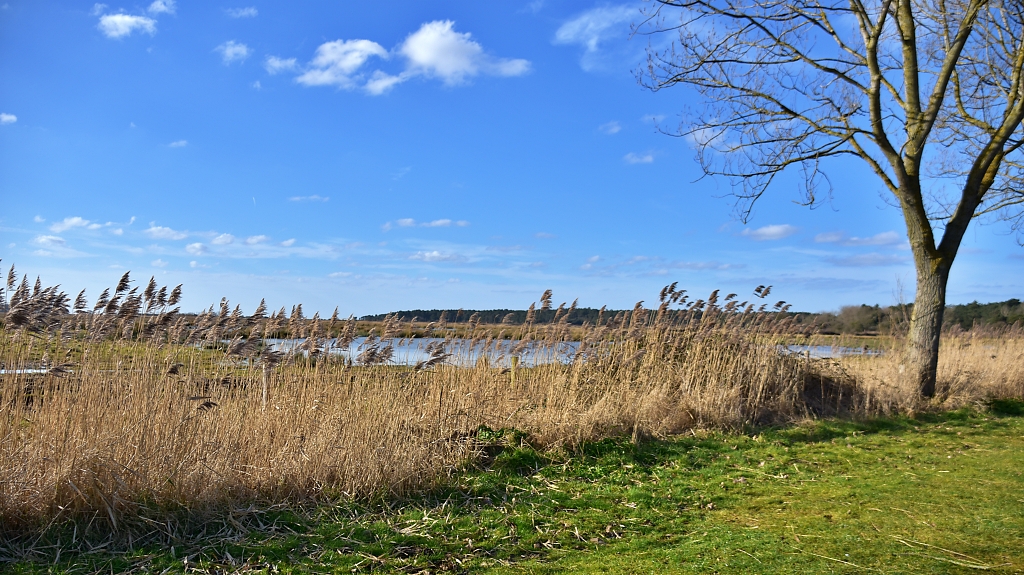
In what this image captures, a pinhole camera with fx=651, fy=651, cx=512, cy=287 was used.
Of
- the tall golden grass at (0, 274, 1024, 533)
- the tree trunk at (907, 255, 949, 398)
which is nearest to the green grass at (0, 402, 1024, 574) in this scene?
the tall golden grass at (0, 274, 1024, 533)

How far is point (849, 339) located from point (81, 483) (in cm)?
1326

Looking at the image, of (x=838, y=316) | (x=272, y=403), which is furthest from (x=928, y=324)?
(x=272, y=403)

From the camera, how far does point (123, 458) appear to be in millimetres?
4516

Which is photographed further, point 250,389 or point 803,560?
point 250,389

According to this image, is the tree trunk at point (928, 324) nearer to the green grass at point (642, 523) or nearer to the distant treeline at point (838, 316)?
the distant treeline at point (838, 316)

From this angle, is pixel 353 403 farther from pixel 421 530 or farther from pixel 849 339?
pixel 849 339

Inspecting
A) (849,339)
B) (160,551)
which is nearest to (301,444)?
(160,551)

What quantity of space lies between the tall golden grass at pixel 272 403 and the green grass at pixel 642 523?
29 centimetres

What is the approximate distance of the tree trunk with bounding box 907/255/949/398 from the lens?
1003cm

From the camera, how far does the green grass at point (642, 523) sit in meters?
3.84

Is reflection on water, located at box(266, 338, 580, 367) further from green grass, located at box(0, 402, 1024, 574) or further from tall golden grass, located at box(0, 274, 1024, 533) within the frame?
green grass, located at box(0, 402, 1024, 574)

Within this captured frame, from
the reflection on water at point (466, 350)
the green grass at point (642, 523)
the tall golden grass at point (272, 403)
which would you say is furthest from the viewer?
the reflection on water at point (466, 350)

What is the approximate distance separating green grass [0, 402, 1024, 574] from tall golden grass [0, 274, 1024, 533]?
29 cm

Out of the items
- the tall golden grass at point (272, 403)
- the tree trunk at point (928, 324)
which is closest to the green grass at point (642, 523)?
the tall golden grass at point (272, 403)
